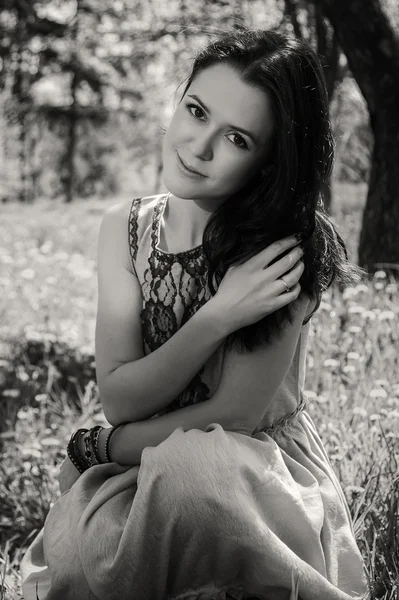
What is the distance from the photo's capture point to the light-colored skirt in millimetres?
1449

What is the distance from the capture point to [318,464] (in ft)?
5.90

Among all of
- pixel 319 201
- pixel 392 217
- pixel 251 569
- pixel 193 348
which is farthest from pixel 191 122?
pixel 392 217

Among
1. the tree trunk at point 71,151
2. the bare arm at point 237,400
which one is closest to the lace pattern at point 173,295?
the bare arm at point 237,400

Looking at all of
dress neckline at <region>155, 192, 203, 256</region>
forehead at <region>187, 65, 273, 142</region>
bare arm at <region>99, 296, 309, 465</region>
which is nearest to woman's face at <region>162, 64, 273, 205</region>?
forehead at <region>187, 65, 273, 142</region>

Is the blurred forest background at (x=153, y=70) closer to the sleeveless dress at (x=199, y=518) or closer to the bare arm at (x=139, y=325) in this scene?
the bare arm at (x=139, y=325)

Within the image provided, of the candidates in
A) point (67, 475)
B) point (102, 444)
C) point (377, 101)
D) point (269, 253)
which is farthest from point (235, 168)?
point (377, 101)

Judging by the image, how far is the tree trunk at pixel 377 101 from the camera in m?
3.97

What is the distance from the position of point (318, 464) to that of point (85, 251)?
5008 millimetres

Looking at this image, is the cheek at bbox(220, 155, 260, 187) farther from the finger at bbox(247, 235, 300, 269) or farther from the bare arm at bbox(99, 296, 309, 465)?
the bare arm at bbox(99, 296, 309, 465)

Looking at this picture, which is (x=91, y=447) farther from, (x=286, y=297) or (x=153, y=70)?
(x=153, y=70)

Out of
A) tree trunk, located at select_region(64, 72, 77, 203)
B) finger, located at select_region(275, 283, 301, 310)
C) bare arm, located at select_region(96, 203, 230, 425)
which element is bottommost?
tree trunk, located at select_region(64, 72, 77, 203)

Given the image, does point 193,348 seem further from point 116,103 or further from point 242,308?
point 116,103

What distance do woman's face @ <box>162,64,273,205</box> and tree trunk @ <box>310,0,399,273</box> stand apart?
2325mm

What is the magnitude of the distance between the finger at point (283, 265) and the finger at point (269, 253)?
0.05 ft
